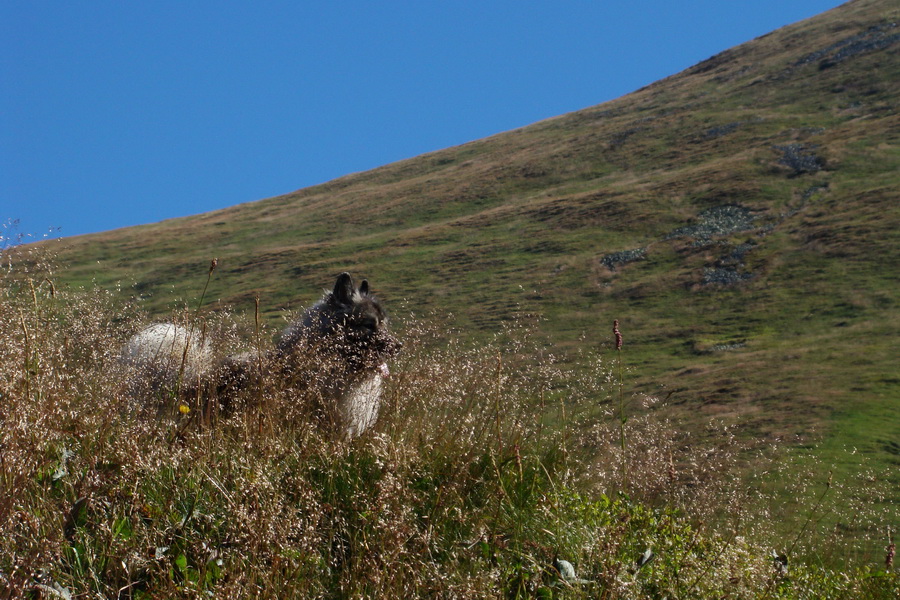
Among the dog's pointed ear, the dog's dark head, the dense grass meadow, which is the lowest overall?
the dense grass meadow

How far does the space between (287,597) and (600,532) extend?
164cm

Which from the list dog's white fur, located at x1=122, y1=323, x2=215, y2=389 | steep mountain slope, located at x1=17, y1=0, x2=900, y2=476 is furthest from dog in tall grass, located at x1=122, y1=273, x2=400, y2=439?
steep mountain slope, located at x1=17, y1=0, x2=900, y2=476

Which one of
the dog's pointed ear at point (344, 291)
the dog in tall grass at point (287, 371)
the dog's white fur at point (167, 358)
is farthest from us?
the dog's pointed ear at point (344, 291)

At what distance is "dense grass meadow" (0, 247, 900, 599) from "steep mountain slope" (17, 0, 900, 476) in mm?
2025

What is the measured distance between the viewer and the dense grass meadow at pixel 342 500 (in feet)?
11.7

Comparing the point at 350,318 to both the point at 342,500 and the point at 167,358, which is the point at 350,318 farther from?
the point at 342,500

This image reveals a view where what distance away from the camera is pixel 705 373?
95.1 ft

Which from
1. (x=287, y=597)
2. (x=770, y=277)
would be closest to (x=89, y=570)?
(x=287, y=597)

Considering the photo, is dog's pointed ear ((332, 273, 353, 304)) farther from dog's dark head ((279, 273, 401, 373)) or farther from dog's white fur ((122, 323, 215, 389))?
dog's white fur ((122, 323, 215, 389))

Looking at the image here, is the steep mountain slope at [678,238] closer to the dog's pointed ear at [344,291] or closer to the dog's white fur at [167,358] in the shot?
the dog's white fur at [167,358]

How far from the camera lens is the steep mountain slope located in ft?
94.6

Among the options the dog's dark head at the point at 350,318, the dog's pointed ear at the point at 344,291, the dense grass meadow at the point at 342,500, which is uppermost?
the dog's pointed ear at the point at 344,291

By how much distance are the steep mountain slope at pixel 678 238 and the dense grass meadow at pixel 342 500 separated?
2025 mm

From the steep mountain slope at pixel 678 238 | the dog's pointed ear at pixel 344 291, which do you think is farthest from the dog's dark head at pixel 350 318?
the steep mountain slope at pixel 678 238
